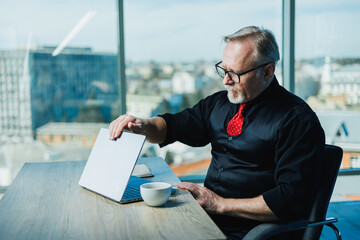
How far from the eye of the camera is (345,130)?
11.5 ft

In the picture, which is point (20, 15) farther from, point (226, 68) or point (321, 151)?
point (321, 151)

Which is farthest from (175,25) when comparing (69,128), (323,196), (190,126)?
(323,196)

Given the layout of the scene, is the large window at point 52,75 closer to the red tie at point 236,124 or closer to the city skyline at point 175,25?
the city skyline at point 175,25

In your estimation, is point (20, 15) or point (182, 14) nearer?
point (20, 15)

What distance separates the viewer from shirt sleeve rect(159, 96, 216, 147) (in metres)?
1.87

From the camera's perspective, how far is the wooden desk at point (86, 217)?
1.02 meters

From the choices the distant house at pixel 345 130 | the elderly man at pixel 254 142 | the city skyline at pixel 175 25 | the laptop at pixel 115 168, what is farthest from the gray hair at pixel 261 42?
the distant house at pixel 345 130

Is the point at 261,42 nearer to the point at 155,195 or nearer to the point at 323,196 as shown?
the point at 323,196

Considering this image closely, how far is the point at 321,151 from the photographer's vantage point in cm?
139

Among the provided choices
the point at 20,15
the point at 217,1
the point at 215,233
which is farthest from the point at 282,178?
the point at 20,15

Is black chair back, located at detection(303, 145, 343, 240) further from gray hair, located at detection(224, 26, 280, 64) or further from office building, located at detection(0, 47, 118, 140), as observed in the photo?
office building, located at detection(0, 47, 118, 140)

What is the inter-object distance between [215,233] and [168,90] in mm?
2278

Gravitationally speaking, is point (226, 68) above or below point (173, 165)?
above

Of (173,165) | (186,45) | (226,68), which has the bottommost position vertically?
(173,165)
